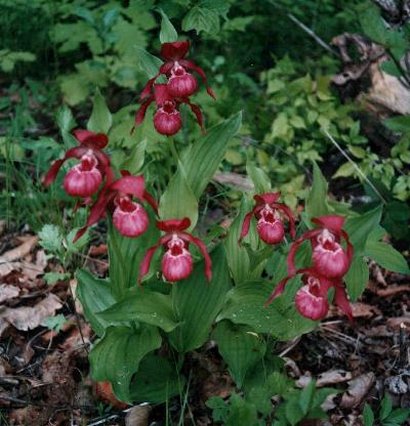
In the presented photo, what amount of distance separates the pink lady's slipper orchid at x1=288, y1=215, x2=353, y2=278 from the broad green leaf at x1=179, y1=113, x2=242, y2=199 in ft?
1.72

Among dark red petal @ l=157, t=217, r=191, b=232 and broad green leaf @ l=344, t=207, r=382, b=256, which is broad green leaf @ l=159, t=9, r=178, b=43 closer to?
dark red petal @ l=157, t=217, r=191, b=232

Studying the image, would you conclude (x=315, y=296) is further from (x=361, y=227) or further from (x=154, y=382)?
(x=154, y=382)

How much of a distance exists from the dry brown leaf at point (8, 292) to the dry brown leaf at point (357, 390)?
4.33ft

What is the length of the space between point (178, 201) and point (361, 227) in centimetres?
52

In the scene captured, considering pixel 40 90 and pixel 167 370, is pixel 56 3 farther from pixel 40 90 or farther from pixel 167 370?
pixel 167 370

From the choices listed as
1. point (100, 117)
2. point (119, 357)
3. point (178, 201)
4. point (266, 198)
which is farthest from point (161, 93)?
point (119, 357)

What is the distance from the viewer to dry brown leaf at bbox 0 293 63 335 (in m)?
2.38

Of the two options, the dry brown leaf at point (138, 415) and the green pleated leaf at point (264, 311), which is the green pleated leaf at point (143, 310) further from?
the dry brown leaf at point (138, 415)

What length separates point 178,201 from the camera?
1.82m

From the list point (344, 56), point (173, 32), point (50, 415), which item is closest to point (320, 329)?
point (50, 415)

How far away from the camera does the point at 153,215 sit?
178cm

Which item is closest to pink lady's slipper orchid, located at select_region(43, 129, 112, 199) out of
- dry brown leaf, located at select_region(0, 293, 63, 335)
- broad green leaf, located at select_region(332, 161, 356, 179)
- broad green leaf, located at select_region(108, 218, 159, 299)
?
broad green leaf, located at select_region(108, 218, 159, 299)

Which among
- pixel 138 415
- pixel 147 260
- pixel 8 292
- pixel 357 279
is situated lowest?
pixel 8 292

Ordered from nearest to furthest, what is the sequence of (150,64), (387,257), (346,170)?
(150,64), (387,257), (346,170)
